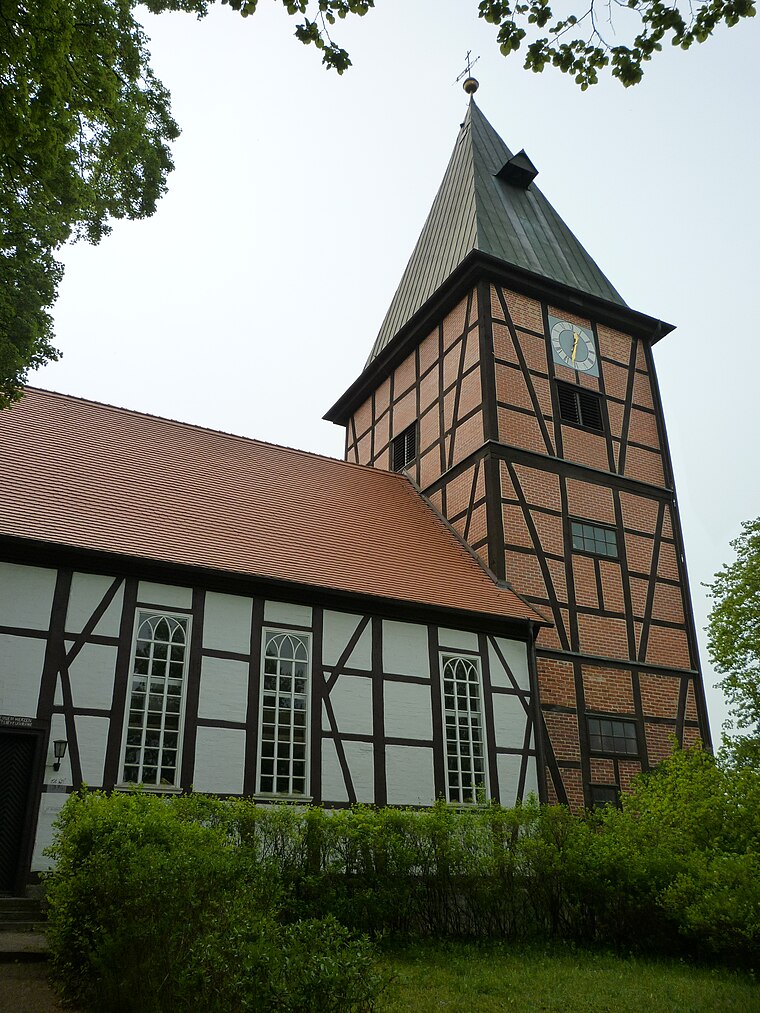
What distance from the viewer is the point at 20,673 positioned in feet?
35.0

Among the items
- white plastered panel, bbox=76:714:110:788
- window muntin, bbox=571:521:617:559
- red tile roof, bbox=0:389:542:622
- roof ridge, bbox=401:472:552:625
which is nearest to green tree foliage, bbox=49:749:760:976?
white plastered panel, bbox=76:714:110:788

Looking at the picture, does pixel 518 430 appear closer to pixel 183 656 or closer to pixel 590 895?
pixel 183 656

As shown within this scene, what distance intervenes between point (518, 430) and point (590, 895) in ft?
31.1

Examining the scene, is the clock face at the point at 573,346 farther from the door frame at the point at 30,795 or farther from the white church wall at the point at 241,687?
the door frame at the point at 30,795

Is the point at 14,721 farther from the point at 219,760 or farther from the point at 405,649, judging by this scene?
the point at 405,649

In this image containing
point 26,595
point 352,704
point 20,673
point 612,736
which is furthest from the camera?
point 612,736

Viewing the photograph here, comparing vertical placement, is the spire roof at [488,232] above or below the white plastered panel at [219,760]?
above

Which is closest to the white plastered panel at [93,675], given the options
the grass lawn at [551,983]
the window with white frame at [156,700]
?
the window with white frame at [156,700]

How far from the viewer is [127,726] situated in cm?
1110

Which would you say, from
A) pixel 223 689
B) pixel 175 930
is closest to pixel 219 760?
pixel 223 689

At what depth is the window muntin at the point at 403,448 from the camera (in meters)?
19.9

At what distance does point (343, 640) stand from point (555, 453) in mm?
6793

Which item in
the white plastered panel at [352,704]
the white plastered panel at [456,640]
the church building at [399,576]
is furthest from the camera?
the white plastered panel at [456,640]

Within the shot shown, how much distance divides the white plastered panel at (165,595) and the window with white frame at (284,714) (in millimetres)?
1227
